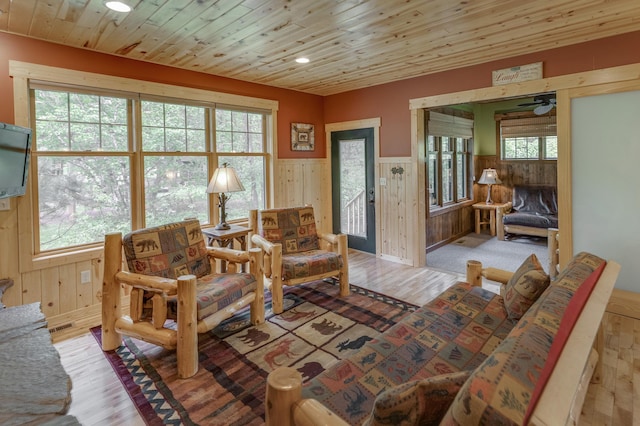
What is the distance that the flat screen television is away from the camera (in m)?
2.51

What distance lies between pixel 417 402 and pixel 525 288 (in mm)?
1331

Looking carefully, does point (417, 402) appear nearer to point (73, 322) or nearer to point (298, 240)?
point (298, 240)

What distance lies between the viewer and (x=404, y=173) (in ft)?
15.7

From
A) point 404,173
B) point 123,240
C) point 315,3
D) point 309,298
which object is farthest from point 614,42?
point 123,240

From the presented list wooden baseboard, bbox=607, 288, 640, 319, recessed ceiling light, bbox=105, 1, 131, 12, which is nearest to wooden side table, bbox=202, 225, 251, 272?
recessed ceiling light, bbox=105, 1, 131, 12

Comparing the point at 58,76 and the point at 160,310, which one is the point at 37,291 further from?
the point at 58,76

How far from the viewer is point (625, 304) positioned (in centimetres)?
316

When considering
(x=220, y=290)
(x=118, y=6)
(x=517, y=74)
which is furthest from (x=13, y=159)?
(x=517, y=74)

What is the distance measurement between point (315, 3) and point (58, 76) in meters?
2.39

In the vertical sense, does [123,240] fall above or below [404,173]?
below

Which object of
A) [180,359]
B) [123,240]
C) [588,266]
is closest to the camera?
[588,266]

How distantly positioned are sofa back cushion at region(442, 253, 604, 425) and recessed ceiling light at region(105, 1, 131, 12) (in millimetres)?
2907

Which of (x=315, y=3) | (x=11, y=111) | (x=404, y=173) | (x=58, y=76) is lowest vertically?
(x=404, y=173)

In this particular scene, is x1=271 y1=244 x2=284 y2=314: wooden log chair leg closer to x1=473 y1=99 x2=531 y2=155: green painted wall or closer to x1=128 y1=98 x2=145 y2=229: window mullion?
x1=128 y1=98 x2=145 y2=229: window mullion
